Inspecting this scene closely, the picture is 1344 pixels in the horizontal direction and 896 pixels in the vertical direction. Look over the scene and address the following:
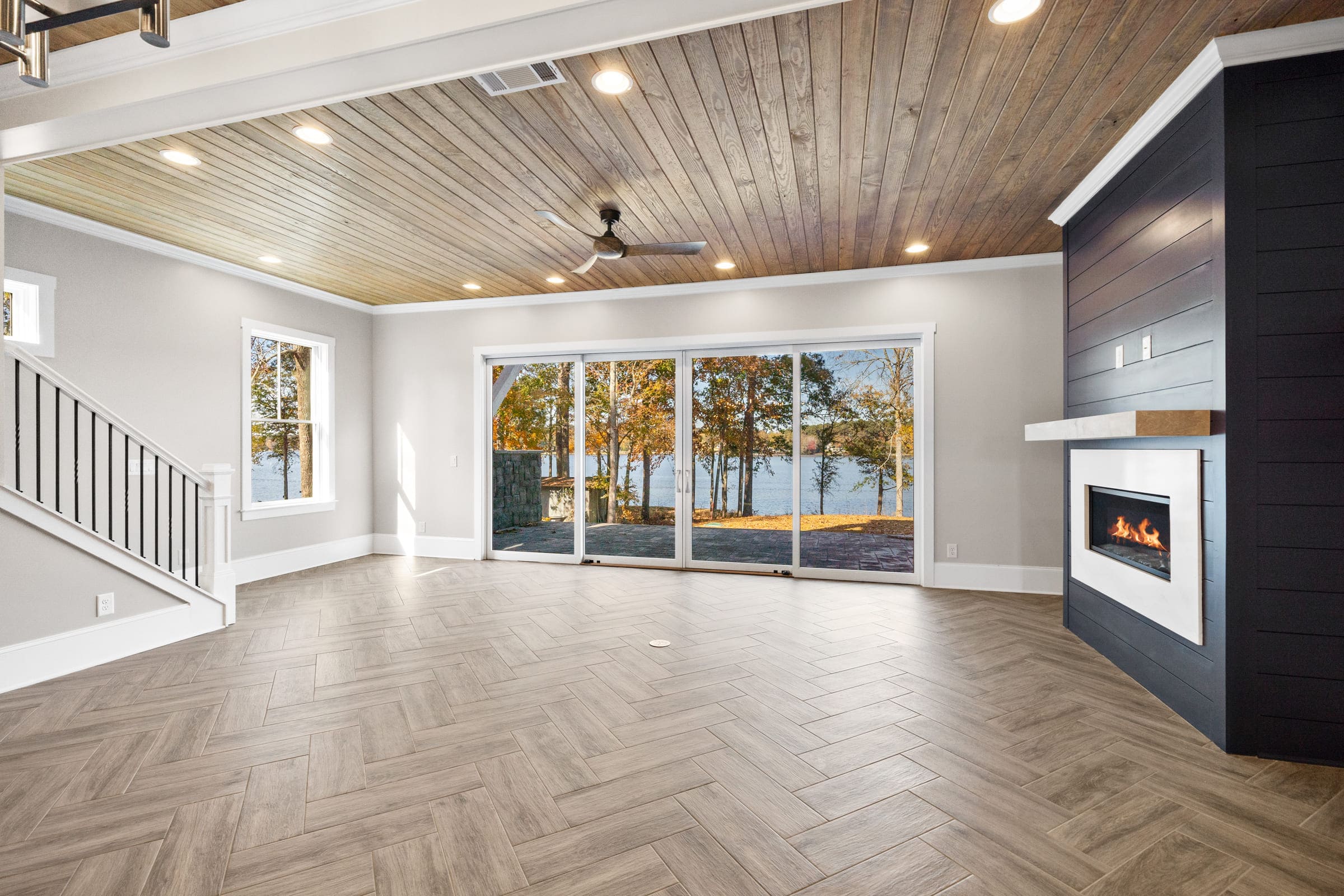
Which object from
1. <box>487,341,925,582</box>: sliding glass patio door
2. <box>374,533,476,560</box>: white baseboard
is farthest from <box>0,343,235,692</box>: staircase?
<box>487,341,925,582</box>: sliding glass patio door

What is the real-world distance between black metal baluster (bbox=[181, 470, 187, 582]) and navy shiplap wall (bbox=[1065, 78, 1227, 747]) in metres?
5.62

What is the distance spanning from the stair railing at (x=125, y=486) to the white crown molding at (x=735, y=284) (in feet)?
9.80

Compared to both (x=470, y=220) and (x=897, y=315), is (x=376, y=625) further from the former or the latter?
(x=897, y=315)

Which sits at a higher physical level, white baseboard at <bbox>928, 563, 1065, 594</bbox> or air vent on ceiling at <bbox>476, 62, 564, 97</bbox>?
air vent on ceiling at <bbox>476, 62, 564, 97</bbox>

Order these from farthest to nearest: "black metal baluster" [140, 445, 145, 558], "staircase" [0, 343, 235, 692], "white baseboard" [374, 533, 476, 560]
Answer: "white baseboard" [374, 533, 476, 560], "black metal baluster" [140, 445, 145, 558], "staircase" [0, 343, 235, 692]

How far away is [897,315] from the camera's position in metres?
5.39

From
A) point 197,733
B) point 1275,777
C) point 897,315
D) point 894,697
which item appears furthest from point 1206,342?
point 197,733

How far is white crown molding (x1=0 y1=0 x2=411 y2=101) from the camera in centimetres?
211

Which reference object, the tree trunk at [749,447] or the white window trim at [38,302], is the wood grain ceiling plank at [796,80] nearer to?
the tree trunk at [749,447]

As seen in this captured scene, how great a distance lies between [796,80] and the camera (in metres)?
2.59

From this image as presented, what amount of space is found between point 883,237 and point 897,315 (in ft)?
3.19

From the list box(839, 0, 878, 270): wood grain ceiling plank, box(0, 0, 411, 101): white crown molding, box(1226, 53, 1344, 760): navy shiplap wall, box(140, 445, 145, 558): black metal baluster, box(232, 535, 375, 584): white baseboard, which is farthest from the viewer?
box(232, 535, 375, 584): white baseboard

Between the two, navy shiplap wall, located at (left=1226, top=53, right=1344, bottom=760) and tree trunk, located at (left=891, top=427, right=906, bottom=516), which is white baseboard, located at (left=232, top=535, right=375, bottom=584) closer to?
tree trunk, located at (left=891, top=427, right=906, bottom=516)

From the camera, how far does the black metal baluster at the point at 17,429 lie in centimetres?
320
